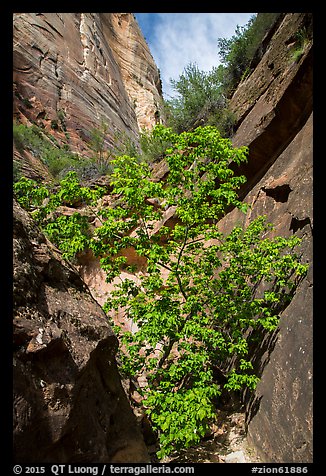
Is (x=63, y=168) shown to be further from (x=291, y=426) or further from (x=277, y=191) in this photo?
(x=291, y=426)

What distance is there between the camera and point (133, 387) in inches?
246

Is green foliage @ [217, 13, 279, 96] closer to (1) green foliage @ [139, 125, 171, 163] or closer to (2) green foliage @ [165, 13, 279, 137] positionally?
(2) green foliage @ [165, 13, 279, 137]

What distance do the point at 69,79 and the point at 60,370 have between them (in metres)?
19.8

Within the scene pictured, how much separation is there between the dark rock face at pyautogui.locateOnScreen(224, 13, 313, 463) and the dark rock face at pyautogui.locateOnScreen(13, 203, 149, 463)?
6.69 ft

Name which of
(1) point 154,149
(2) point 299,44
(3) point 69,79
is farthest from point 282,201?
(3) point 69,79

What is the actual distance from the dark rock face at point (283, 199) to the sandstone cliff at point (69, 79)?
1005cm

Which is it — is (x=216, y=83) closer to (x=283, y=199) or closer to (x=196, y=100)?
(x=196, y=100)

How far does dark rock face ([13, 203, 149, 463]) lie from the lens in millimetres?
3105

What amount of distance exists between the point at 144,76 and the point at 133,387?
3216 cm

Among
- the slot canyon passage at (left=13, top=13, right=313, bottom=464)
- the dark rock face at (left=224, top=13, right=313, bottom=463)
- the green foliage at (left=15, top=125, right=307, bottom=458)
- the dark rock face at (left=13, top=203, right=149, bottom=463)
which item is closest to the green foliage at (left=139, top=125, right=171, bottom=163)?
the slot canyon passage at (left=13, top=13, right=313, bottom=464)

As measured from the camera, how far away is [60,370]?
3.54 metres

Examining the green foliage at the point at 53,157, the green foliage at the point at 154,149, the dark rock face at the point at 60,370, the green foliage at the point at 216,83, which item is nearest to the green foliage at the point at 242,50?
the green foliage at the point at 216,83

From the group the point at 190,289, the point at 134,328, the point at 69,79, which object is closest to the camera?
the point at 190,289
